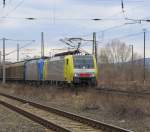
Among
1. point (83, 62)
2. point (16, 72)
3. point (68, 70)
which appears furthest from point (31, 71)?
point (68, 70)

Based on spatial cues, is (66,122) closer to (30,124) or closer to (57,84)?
(30,124)

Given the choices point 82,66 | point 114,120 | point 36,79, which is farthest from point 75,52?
point 114,120

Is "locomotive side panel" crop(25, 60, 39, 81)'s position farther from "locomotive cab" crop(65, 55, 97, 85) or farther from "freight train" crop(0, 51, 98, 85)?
"locomotive cab" crop(65, 55, 97, 85)

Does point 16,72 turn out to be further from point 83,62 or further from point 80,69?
point 80,69

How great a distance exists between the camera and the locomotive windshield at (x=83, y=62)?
38094mm

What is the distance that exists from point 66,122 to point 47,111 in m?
5.64

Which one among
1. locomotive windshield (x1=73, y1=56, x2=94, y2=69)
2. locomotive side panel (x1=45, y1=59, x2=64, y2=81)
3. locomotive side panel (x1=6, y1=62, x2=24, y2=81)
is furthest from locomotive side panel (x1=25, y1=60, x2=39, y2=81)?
locomotive windshield (x1=73, y1=56, x2=94, y2=69)

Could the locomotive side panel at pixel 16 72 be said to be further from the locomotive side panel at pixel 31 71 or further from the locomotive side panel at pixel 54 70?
the locomotive side panel at pixel 54 70

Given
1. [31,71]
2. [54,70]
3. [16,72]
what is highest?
[54,70]

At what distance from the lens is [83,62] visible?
126ft

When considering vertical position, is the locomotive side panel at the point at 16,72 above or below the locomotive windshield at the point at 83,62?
below

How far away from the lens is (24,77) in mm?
59688

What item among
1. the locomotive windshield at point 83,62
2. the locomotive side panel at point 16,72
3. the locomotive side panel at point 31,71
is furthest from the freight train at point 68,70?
the locomotive side panel at point 16,72

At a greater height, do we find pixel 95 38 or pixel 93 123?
pixel 95 38
